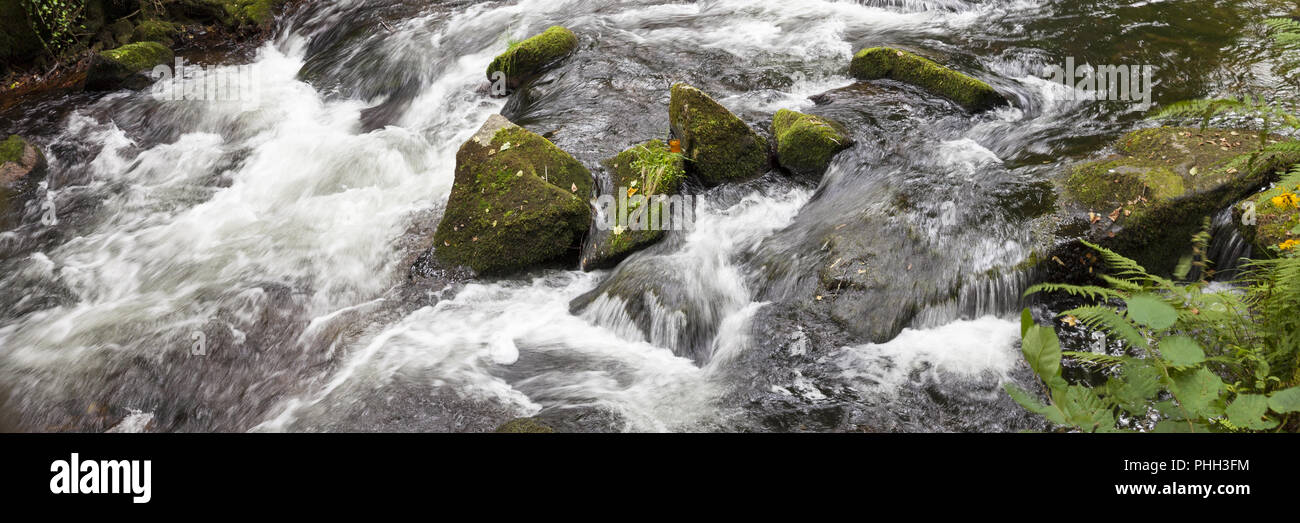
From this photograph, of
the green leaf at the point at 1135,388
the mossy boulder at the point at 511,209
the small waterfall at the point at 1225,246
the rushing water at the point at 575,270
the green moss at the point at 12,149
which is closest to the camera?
the green leaf at the point at 1135,388

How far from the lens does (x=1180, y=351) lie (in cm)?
229

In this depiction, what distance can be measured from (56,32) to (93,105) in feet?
5.97

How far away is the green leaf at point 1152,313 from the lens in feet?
6.83

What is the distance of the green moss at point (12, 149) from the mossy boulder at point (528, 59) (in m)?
5.95

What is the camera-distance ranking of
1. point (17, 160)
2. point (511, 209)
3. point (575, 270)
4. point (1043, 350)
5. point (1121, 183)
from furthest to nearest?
point (17, 160) → point (575, 270) → point (511, 209) → point (1121, 183) → point (1043, 350)

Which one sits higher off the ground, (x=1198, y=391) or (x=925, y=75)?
(x=925, y=75)

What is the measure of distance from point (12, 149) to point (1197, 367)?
474 inches

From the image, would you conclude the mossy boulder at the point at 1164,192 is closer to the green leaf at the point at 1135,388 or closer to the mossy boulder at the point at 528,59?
the green leaf at the point at 1135,388

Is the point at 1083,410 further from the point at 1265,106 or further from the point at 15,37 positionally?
the point at 15,37

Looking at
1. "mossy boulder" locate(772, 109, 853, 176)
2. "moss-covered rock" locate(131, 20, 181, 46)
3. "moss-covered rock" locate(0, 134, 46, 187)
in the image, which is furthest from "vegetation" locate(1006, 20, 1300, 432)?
"moss-covered rock" locate(131, 20, 181, 46)

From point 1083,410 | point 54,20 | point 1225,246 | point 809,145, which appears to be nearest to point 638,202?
point 809,145

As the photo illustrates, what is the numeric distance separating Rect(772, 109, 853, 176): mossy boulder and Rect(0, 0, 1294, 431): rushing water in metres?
0.15

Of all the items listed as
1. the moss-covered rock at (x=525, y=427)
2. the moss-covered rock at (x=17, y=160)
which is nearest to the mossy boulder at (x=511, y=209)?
the moss-covered rock at (x=525, y=427)
